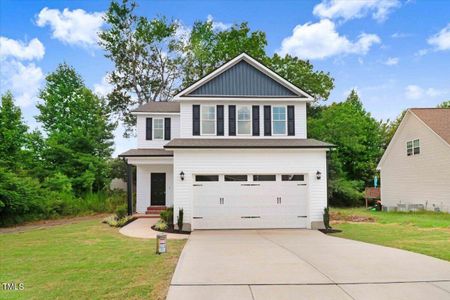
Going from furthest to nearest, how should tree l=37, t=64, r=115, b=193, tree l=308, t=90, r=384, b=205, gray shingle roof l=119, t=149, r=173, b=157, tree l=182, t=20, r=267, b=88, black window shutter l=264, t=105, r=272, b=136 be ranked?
1. tree l=182, t=20, r=267, b=88
2. tree l=308, t=90, r=384, b=205
3. tree l=37, t=64, r=115, b=193
4. gray shingle roof l=119, t=149, r=173, b=157
5. black window shutter l=264, t=105, r=272, b=136

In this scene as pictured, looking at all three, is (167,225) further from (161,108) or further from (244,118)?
(161,108)

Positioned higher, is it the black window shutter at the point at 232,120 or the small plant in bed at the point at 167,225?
the black window shutter at the point at 232,120

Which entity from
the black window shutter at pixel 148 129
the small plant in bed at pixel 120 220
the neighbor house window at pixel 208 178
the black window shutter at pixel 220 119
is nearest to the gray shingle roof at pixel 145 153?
the black window shutter at pixel 148 129

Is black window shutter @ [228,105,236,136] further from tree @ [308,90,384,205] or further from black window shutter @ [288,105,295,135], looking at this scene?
tree @ [308,90,384,205]

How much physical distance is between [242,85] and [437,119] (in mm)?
14066

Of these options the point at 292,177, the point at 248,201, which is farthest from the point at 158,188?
the point at 292,177

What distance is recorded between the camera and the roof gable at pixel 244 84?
59.0 feet

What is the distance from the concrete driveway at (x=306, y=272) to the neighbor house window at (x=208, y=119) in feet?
24.4

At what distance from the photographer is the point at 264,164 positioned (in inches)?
630

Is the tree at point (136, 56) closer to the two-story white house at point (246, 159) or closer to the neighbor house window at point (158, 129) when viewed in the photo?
the neighbor house window at point (158, 129)

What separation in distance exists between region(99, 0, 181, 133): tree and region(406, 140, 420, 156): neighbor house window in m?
21.6

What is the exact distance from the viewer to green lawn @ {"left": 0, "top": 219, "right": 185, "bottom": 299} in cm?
619

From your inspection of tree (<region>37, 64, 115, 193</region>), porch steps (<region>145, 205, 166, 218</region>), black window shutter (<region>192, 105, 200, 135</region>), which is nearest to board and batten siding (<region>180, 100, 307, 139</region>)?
black window shutter (<region>192, 105, 200, 135</region>)

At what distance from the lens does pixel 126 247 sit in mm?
10703
